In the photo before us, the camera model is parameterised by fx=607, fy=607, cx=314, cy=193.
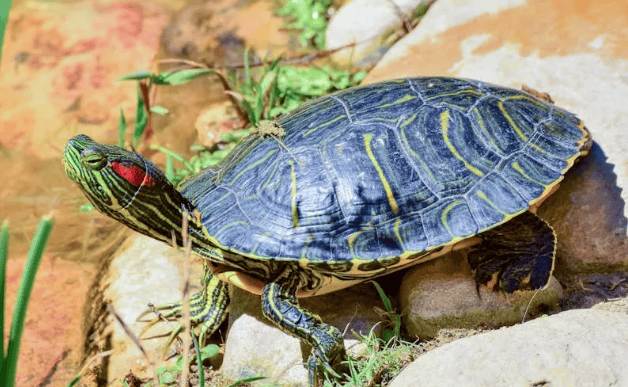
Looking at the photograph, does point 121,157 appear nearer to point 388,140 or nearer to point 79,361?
point 388,140

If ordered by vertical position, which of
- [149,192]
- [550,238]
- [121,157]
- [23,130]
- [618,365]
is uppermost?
[23,130]

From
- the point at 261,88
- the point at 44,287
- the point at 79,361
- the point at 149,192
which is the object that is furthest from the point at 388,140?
the point at 44,287

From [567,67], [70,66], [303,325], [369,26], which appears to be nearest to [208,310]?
[303,325]

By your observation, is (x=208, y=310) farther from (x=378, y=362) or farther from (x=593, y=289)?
(x=593, y=289)

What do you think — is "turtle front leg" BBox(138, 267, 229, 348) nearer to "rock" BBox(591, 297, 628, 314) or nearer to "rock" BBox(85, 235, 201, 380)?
"rock" BBox(85, 235, 201, 380)

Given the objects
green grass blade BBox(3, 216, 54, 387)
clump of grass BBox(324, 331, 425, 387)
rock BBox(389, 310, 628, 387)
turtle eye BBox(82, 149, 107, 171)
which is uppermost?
turtle eye BBox(82, 149, 107, 171)

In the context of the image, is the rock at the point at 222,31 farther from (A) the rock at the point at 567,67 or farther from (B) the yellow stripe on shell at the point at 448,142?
(B) the yellow stripe on shell at the point at 448,142

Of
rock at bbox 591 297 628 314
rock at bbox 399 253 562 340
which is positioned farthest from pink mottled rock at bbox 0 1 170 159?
rock at bbox 591 297 628 314

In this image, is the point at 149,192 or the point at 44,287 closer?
the point at 149,192
